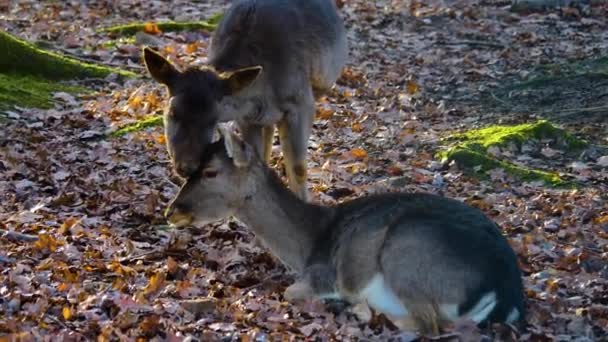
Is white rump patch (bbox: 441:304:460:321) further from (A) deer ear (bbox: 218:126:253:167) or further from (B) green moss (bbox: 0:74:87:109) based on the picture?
(B) green moss (bbox: 0:74:87:109)

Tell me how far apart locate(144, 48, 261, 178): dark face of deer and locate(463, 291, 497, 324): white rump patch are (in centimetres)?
244

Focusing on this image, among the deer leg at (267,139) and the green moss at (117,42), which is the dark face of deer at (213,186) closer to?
the deer leg at (267,139)

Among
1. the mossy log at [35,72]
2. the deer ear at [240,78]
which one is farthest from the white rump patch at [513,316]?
the mossy log at [35,72]

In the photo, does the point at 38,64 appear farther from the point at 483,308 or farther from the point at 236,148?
the point at 483,308

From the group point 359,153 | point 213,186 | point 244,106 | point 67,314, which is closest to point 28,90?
point 359,153

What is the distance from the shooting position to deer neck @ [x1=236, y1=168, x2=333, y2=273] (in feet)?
27.1

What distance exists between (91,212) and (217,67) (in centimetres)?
165

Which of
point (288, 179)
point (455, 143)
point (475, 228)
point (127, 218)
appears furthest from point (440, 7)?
point (475, 228)

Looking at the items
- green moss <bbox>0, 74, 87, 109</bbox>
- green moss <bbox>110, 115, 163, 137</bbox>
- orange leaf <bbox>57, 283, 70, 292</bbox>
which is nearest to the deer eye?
orange leaf <bbox>57, 283, 70, 292</bbox>

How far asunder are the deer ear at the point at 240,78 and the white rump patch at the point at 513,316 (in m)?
3.14

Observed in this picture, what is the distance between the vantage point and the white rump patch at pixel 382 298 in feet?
24.0

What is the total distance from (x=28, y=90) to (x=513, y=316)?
8059 millimetres

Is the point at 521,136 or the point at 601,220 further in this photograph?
the point at 521,136

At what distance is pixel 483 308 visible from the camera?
6965 mm
